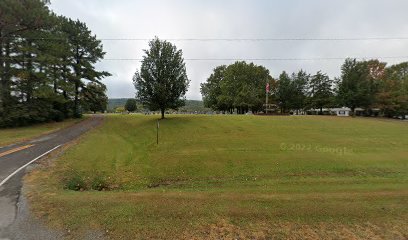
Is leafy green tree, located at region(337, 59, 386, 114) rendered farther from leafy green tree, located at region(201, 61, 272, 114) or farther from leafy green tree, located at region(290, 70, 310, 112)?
leafy green tree, located at region(201, 61, 272, 114)

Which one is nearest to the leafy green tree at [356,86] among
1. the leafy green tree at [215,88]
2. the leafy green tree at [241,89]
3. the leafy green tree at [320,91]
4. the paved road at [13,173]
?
the leafy green tree at [320,91]

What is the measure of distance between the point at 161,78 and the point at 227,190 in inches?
942

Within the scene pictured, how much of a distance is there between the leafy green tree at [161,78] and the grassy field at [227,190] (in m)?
13.0

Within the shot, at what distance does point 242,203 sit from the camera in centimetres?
779

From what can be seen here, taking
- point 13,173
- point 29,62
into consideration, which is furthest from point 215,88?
point 13,173

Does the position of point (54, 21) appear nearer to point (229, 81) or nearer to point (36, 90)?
point (36, 90)

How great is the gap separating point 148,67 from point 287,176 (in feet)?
79.8

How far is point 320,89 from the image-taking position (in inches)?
2630

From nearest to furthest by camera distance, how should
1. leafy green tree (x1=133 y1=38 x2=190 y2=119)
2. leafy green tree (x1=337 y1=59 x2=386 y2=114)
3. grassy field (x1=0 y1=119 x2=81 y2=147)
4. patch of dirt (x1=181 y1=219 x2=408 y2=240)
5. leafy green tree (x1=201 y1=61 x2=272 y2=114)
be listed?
patch of dirt (x1=181 y1=219 x2=408 y2=240) → grassy field (x1=0 y1=119 x2=81 y2=147) → leafy green tree (x1=133 y1=38 x2=190 y2=119) → leafy green tree (x1=337 y1=59 x2=386 y2=114) → leafy green tree (x1=201 y1=61 x2=272 y2=114)

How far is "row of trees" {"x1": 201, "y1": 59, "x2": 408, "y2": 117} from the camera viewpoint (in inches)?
2211

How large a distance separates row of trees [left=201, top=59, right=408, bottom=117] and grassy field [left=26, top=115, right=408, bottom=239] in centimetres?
4218

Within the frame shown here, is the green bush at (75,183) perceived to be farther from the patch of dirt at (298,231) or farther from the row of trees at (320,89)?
the row of trees at (320,89)

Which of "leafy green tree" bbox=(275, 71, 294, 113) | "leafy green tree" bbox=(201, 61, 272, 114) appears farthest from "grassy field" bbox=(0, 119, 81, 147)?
"leafy green tree" bbox=(275, 71, 294, 113)

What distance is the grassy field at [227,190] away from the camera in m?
6.29
